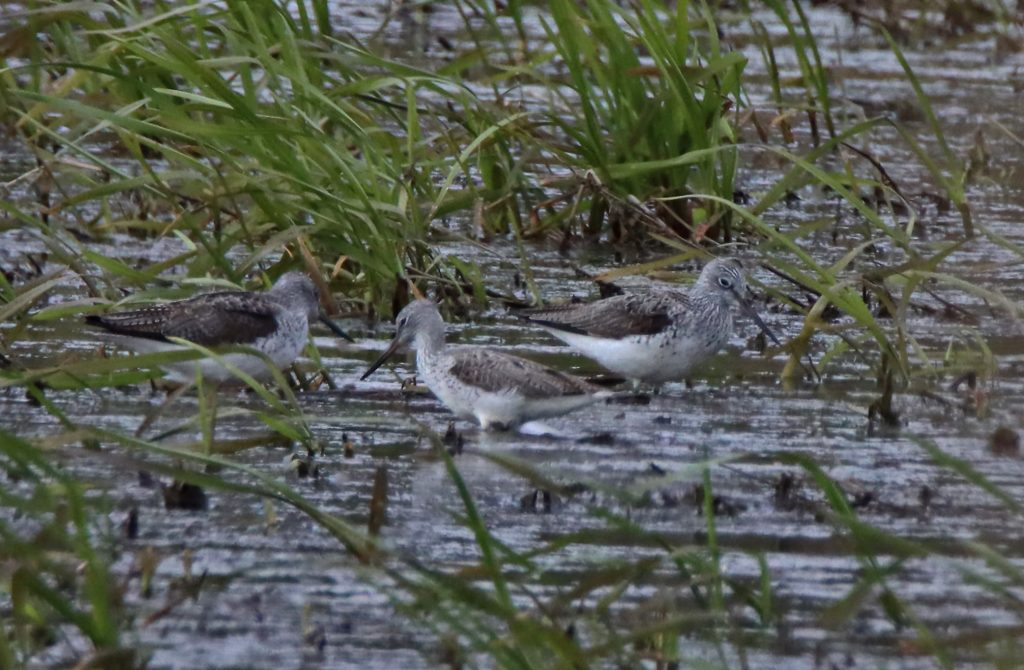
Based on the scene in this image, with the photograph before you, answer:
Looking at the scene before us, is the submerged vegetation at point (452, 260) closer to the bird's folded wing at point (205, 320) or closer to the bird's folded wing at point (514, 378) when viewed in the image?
the bird's folded wing at point (205, 320)

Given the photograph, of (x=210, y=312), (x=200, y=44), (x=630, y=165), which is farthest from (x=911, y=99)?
(x=210, y=312)

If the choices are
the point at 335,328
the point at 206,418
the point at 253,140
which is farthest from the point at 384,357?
the point at 206,418

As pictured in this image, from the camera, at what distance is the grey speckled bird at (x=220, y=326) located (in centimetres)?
823

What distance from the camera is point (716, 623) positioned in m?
5.30

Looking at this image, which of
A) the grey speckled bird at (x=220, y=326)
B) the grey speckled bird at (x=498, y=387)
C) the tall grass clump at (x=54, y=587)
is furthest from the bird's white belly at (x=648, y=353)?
the tall grass clump at (x=54, y=587)

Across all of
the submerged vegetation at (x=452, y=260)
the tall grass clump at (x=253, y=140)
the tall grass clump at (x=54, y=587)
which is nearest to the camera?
the tall grass clump at (x=54, y=587)

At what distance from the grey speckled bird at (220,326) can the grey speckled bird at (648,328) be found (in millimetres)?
1335

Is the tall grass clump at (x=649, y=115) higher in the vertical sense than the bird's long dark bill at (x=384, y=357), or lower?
higher

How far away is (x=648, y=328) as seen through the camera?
8.98 metres

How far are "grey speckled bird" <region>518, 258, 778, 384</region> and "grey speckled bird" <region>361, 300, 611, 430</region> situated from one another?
0.80m

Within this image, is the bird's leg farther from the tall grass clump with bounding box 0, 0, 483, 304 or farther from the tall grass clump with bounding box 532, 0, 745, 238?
the tall grass clump with bounding box 532, 0, 745, 238

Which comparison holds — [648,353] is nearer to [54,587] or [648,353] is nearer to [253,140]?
[253,140]

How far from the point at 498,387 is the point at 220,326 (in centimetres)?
142

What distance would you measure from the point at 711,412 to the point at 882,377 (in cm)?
83
